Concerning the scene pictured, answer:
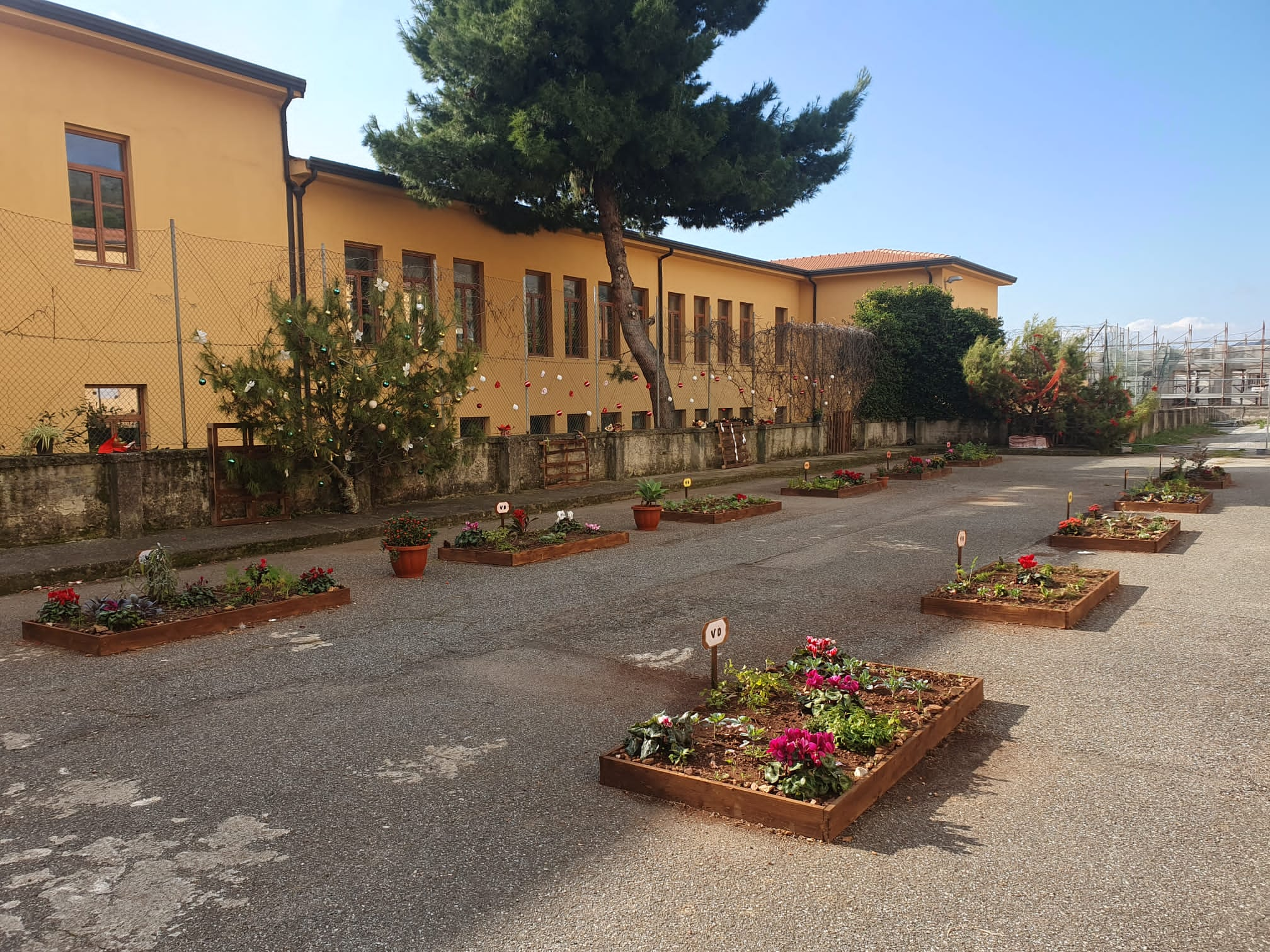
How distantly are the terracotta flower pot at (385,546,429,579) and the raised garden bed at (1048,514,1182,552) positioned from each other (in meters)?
6.86

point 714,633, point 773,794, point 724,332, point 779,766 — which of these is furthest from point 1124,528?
point 724,332

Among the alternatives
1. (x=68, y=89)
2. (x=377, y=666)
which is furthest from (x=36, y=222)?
(x=377, y=666)

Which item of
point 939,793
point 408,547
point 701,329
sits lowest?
point 939,793

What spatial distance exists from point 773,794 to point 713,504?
9.91 metres

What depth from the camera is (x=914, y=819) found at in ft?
11.9

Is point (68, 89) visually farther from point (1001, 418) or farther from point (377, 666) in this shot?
point (1001, 418)

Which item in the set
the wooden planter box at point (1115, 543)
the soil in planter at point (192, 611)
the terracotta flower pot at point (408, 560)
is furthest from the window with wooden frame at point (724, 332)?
the soil in planter at point (192, 611)

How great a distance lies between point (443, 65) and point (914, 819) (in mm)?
17608

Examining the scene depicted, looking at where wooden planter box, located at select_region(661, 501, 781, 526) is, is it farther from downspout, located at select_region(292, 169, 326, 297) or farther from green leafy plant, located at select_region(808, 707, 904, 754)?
green leafy plant, located at select_region(808, 707, 904, 754)

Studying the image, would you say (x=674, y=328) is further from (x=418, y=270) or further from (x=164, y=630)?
(x=164, y=630)

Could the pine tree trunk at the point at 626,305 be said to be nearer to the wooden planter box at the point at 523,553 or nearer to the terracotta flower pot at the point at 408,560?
the wooden planter box at the point at 523,553

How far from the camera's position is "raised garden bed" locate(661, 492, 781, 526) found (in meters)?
12.9

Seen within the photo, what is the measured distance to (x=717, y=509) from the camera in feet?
43.1

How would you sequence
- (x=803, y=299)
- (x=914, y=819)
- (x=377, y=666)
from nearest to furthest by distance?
(x=914, y=819) < (x=377, y=666) < (x=803, y=299)
